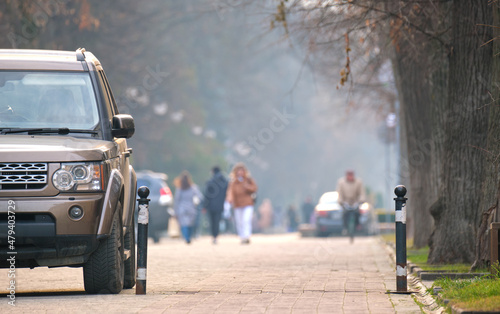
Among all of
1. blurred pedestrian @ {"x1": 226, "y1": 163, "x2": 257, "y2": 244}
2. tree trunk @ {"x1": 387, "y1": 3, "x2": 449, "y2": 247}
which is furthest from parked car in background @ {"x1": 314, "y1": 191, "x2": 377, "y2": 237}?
tree trunk @ {"x1": 387, "y1": 3, "x2": 449, "y2": 247}

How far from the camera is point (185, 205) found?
27.8 meters

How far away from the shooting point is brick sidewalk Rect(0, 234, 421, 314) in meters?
8.41

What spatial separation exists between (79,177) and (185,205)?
734 inches

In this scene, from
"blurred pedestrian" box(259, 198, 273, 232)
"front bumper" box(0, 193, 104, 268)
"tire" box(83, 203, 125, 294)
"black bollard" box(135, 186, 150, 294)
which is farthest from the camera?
"blurred pedestrian" box(259, 198, 273, 232)

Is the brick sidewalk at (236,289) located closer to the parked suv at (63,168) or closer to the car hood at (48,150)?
the parked suv at (63,168)

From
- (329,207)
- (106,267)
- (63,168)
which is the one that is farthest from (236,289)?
(329,207)

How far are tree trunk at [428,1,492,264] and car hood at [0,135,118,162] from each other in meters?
4.97

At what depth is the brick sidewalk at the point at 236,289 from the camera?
8.41m

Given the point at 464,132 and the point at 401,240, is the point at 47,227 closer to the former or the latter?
the point at 401,240

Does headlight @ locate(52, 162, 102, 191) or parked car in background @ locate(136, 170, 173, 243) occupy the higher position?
headlight @ locate(52, 162, 102, 191)

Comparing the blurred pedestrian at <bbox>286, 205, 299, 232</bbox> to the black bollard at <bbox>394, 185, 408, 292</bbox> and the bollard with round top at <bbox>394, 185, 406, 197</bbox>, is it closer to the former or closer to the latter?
the black bollard at <bbox>394, 185, 408, 292</bbox>

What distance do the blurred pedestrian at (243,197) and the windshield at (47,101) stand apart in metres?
15.2

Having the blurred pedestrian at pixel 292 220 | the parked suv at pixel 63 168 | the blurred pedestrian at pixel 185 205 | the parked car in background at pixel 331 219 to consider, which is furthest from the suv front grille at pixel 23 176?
the blurred pedestrian at pixel 292 220

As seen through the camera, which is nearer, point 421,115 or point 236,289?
point 236,289
